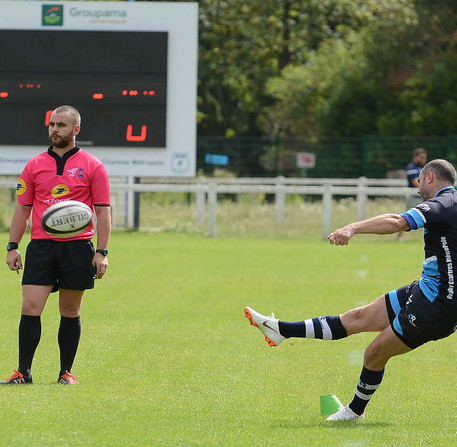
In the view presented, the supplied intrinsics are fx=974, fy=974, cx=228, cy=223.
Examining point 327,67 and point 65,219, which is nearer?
point 65,219

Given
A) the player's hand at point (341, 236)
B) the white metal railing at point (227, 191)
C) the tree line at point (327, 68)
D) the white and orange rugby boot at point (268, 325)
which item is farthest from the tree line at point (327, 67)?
the player's hand at point (341, 236)

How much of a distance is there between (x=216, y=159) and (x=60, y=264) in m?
24.1

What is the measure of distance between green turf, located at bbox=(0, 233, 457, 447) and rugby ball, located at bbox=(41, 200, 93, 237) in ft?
3.66

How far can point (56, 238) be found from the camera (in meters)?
6.94

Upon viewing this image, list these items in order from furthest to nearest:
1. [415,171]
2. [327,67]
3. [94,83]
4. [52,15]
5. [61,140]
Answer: [327,67], [52,15], [415,171], [94,83], [61,140]

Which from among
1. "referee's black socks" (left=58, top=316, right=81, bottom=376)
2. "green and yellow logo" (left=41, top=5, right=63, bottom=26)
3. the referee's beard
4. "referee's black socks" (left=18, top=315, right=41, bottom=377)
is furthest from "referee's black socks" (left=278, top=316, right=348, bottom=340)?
"green and yellow logo" (left=41, top=5, right=63, bottom=26)

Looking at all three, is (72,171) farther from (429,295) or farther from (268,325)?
(429,295)

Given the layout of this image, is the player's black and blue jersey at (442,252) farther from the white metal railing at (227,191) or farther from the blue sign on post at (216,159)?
the blue sign on post at (216,159)

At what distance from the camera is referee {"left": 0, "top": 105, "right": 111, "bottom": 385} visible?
6.96 meters

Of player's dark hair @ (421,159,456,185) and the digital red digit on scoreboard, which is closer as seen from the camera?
player's dark hair @ (421,159,456,185)

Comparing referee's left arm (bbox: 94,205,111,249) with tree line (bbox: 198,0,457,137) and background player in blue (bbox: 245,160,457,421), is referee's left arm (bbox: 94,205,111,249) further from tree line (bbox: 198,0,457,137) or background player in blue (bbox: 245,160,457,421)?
tree line (bbox: 198,0,457,137)

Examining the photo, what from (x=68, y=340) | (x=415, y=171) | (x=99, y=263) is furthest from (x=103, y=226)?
(x=415, y=171)

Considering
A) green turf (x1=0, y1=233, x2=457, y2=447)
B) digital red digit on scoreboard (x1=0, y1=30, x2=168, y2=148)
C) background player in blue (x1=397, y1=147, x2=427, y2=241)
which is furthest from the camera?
digital red digit on scoreboard (x1=0, y1=30, x2=168, y2=148)

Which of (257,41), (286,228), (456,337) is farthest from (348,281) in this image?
(257,41)
